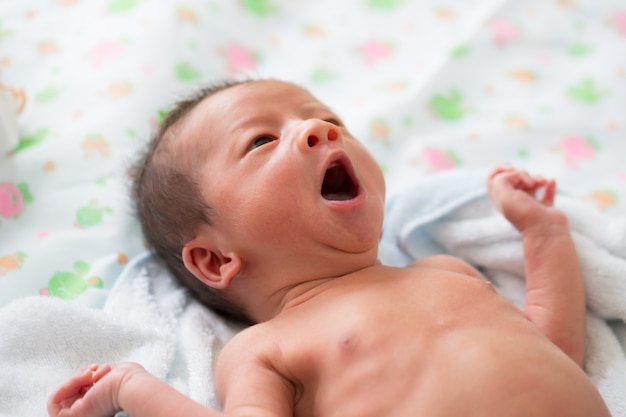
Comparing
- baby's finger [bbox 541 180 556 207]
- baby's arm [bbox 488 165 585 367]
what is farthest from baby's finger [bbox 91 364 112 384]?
baby's finger [bbox 541 180 556 207]

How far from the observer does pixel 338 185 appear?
1357 millimetres

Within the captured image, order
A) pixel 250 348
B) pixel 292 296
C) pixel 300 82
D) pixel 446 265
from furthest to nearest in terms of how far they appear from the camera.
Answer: pixel 300 82 → pixel 446 265 → pixel 292 296 → pixel 250 348

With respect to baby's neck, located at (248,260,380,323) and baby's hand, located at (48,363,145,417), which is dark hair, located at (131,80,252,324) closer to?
baby's neck, located at (248,260,380,323)

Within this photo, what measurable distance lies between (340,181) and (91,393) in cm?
58

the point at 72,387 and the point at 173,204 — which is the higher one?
the point at 173,204

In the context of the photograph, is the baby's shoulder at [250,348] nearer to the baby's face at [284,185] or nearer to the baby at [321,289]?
the baby at [321,289]

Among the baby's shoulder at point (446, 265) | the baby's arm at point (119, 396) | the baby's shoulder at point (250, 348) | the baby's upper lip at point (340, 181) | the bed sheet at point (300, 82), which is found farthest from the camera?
the bed sheet at point (300, 82)

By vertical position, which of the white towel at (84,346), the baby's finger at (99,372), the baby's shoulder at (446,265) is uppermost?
the baby's shoulder at (446,265)

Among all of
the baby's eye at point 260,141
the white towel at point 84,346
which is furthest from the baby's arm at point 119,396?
the baby's eye at point 260,141

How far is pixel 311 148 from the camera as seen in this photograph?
126 cm

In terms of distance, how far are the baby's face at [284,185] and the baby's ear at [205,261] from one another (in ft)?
0.13

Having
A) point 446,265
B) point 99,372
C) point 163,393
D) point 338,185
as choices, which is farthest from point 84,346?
point 446,265

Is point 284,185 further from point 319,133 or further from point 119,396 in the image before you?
point 119,396

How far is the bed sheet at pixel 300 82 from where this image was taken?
1643 millimetres
